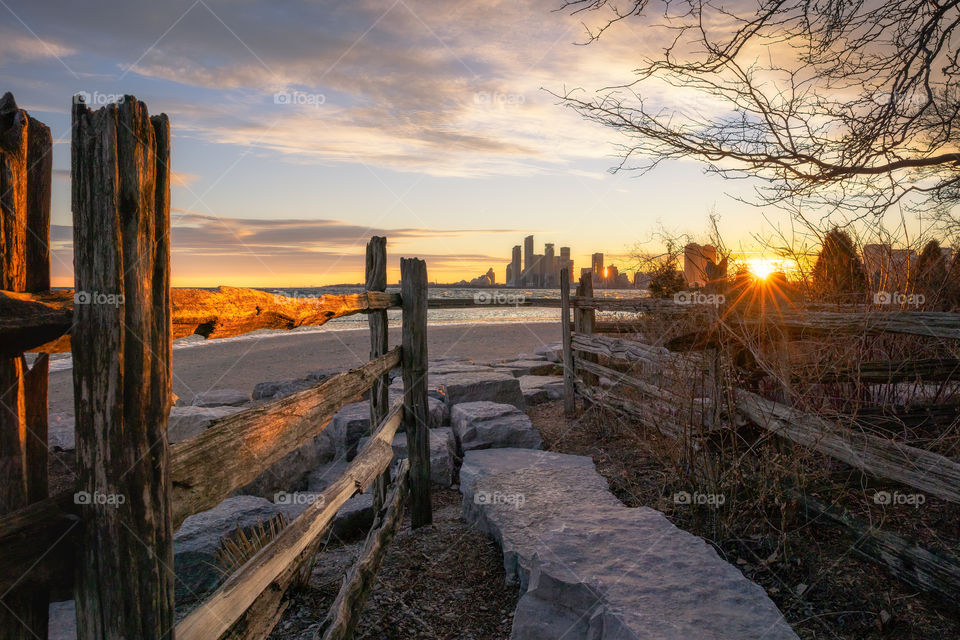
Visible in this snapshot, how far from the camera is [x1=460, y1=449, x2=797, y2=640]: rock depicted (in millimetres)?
2541

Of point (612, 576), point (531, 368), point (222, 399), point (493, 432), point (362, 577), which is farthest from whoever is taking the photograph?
point (531, 368)

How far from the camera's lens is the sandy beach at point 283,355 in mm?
12719

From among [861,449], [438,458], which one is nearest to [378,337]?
[438,458]

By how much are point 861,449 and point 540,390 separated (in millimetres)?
6582

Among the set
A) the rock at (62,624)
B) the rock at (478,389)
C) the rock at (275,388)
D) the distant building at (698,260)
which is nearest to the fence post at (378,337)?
the rock at (62,624)

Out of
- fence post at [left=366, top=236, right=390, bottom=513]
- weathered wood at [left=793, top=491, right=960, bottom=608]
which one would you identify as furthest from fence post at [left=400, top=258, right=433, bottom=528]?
weathered wood at [left=793, top=491, right=960, bottom=608]

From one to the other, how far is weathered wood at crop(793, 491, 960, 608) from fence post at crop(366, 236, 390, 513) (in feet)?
9.66

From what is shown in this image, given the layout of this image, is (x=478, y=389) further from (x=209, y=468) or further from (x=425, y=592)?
(x=209, y=468)

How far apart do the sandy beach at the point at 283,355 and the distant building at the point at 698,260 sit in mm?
9107

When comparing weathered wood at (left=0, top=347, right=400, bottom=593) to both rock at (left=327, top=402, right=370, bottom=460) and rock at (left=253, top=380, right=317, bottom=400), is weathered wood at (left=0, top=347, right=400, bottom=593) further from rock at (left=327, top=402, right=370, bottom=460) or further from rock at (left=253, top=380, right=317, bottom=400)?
rock at (left=253, top=380, right=317, bottom=400)

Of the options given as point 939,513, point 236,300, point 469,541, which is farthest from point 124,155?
point 939,513

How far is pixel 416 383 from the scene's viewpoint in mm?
4871

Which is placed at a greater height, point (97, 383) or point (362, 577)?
point (97, 383)

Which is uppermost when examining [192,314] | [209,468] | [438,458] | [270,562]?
[192,314]
